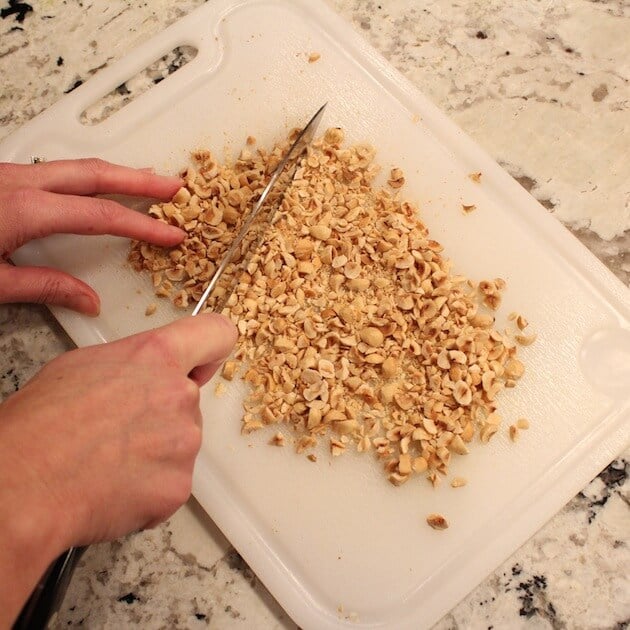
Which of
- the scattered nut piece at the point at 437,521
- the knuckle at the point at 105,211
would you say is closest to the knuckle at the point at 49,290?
the knuckle at the point at 105,211

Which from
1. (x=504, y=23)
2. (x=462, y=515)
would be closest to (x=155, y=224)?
(x=462, y=515)

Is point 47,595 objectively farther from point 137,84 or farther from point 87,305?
point 137,84

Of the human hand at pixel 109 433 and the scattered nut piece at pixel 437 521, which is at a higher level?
the human hand at pixel 109 433

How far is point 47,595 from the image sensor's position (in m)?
0.66

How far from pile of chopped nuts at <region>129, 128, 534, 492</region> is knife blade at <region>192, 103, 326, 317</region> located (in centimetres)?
2

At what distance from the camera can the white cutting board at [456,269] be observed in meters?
0.88

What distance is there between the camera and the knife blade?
34.5 inches

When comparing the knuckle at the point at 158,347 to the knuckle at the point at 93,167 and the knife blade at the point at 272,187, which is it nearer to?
the knife blade at the point at 272,187

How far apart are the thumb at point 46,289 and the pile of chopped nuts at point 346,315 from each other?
0.09 meters

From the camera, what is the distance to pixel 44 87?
44.0 inches

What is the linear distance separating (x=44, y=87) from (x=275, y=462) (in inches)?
30.7

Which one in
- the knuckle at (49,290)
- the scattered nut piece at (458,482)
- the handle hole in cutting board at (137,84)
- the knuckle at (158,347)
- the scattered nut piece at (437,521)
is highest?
the handle hole in cutting board at (137,84)

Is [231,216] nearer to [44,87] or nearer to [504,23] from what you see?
[44,87]

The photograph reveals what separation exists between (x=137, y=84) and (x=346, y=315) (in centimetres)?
57
